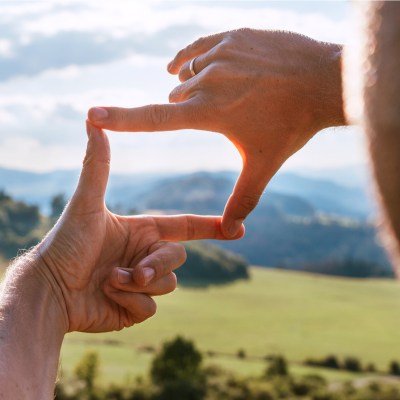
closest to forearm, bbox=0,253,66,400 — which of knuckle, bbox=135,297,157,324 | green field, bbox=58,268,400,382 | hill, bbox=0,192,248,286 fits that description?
knuckle, bbox=135,297,157,324

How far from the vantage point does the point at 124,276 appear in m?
3.08

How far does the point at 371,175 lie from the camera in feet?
3.22

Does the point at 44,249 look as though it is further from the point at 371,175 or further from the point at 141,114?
the point at 371,175

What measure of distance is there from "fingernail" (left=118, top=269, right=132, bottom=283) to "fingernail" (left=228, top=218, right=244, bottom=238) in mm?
558

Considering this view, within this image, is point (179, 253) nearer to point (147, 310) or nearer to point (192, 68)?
point (147, 310)

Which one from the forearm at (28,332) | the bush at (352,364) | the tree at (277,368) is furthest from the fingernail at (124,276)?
the bush at (352,364)

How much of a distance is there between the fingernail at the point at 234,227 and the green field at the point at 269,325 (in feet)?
183

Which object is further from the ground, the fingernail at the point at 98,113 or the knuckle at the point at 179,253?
the fingernail at the point at 98,113

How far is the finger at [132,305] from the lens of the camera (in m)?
3.15

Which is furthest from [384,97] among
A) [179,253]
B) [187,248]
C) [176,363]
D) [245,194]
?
[187,248]

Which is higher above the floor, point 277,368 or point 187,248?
point 187,248

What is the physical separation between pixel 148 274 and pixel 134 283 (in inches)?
3.3

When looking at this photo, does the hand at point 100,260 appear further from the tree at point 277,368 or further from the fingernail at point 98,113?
the tree at point 277,368

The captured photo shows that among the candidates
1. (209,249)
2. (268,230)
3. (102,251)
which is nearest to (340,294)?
(209,249)
